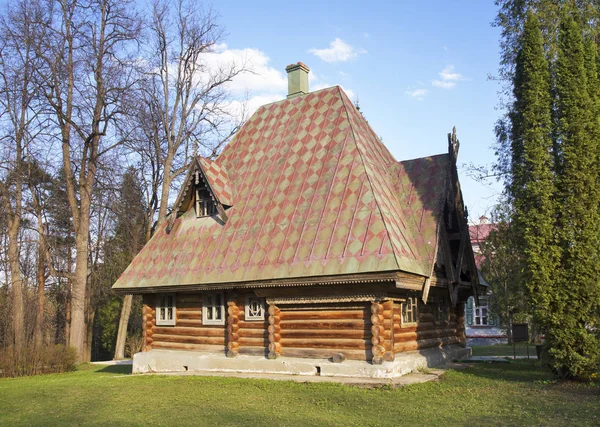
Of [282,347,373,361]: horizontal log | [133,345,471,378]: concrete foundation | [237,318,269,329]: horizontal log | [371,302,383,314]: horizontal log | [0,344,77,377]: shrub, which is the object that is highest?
[371,302,383,314]: horizontal log

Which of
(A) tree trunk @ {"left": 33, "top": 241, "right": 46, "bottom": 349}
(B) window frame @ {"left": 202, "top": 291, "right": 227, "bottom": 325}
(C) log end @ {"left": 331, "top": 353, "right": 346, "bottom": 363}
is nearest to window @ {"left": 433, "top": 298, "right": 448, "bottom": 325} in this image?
(C) log end @ {"left": 331, "top": 353, "right": 346, "bottom": 363}

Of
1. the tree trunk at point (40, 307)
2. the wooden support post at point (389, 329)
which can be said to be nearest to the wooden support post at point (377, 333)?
the wooden support post at point (389, 329)

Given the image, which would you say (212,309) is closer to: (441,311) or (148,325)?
(148,325)

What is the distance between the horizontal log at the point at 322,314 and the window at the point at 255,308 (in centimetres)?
73

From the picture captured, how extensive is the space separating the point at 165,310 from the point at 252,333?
11.9 ft

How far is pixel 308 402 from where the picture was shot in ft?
36.0

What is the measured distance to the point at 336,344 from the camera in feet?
46.2

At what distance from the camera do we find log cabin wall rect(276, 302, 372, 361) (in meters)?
13.8

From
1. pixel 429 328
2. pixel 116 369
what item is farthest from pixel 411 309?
pixel 116 369

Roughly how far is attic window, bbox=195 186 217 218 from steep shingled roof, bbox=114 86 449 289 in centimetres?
33

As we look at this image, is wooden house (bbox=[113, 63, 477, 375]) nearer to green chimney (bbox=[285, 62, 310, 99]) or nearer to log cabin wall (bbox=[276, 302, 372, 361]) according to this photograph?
log cabin wall (bbox=[276, 302, 372, 361])

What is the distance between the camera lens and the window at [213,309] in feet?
53.6

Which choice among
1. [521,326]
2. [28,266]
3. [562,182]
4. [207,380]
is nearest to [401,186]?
[562,182]

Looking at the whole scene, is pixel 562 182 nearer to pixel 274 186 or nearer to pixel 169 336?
pixel 274 186
